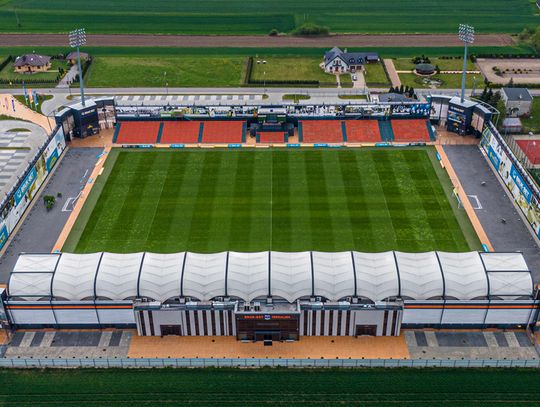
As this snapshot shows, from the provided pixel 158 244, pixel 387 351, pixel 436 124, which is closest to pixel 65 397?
pixel 158 244

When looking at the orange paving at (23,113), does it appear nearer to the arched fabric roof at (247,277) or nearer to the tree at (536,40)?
the arched fabric roof at (247,277)

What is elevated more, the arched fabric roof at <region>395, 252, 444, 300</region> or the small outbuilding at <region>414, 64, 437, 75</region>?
the small outbuilding at <region>414, 64, 437, 75</region>

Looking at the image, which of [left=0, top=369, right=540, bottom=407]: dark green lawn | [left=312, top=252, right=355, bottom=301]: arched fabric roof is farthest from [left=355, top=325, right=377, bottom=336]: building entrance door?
[left=0, top=369, right=540, bottom=407]: dark green lawn

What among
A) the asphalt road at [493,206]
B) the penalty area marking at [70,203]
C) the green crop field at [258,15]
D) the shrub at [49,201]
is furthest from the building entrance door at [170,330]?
the green crop field at [258,15]

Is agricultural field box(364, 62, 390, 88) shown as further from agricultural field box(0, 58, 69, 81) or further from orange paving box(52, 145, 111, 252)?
agricultural field box(0, 58, 69, 81)

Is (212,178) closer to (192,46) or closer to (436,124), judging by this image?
(436,124)
